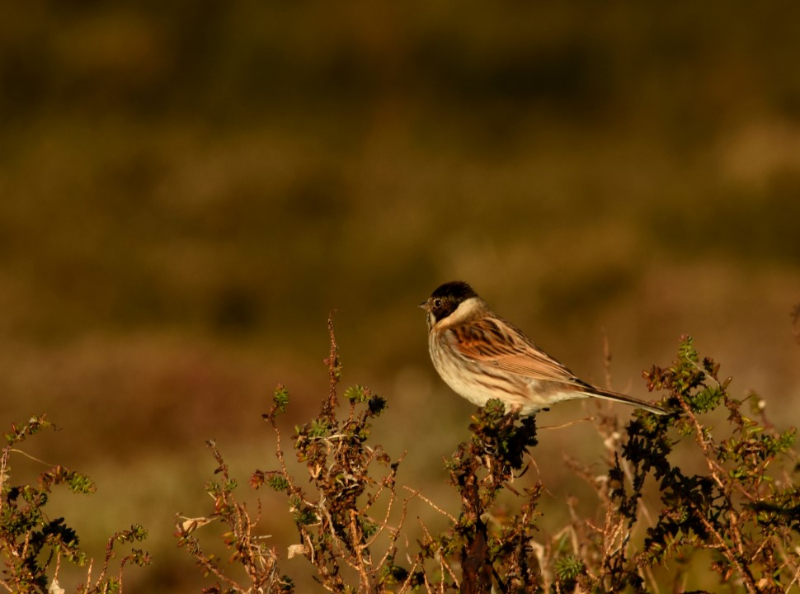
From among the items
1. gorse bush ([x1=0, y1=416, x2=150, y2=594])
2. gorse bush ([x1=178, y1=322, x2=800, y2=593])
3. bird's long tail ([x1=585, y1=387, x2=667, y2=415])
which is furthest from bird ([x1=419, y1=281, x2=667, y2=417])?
gorse bush ([x1=0, y1=416, x2=150, y2=594])

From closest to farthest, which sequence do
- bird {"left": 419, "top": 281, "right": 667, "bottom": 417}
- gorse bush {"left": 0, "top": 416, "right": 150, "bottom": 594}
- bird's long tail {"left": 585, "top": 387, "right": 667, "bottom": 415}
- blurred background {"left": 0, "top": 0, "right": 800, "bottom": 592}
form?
1. gorse bush {"left": 0, "top": 416, "right": 150, "bottom": 594}
2. bird's long tail {"left": 585, "top": 387, "right": 667, "bottom": 415}
3. bird {"left": 419, "top": 281, "right": 667, "bottom": 417}
4. blurred background {"left": 0, "top": 0, "right": 800, "bottom": 592}

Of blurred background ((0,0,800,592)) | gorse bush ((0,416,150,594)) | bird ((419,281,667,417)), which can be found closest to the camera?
gorse bush ((0,416,150,594))

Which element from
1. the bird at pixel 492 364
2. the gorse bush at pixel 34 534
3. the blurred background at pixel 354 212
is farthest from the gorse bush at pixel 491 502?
the blurred background at pixel 354 212

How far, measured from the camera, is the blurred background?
56.0ft

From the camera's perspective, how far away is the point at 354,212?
27.9 metres

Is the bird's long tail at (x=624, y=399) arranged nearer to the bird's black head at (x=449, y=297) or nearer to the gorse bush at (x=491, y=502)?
the gorse bush at (x=491, y=502)

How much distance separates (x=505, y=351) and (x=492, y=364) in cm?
14

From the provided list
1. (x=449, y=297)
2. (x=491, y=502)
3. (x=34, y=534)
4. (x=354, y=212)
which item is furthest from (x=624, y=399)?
(x=354, y=212)

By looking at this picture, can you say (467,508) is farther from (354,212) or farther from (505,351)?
(354,212)

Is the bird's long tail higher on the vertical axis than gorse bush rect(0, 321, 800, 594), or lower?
higher

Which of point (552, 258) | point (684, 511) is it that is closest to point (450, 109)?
point (552, 258)

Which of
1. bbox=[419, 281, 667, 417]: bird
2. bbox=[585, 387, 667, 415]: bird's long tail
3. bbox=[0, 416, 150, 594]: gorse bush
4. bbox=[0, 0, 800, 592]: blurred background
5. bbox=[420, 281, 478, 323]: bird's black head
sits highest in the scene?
bbox=[0, 0, 800, 592]: blurred background

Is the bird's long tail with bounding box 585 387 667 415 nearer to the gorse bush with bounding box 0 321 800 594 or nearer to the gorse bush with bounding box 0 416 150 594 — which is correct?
the gorse bush with bounding box 0 321 800 594

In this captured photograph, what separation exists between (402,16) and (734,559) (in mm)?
30384
